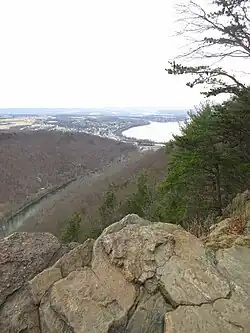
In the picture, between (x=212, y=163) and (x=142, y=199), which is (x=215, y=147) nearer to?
(x=212, y=163)

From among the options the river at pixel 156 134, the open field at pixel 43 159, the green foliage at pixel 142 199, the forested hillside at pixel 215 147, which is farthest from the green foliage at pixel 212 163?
the river at pixel 156 134

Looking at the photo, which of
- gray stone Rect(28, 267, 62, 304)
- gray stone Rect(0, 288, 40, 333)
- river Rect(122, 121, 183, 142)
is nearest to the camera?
gray stone Rect(0, 288, 40, 333)

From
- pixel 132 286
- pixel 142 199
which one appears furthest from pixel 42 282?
pixel 142 199

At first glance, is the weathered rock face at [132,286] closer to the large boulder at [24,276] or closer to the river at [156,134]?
the large boulder at [24,276]

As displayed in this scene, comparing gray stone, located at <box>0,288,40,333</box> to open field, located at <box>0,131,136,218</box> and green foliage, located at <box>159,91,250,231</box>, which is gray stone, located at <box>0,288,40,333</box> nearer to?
green foliage, located at <box>159,91,250,231</box>

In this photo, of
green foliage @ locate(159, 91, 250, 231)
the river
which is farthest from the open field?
green foliage @ locate(159, 91, 250, 231)
